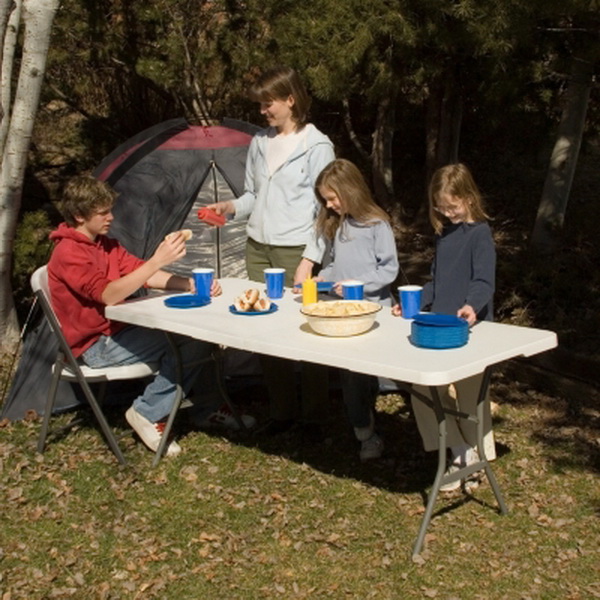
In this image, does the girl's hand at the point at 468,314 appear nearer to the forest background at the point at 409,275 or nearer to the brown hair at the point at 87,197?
the forest background at the point at 409,275

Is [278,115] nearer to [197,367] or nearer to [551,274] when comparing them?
[197,367]

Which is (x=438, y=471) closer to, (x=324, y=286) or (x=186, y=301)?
(x=324, y=286)

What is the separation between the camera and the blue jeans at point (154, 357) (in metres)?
4.79

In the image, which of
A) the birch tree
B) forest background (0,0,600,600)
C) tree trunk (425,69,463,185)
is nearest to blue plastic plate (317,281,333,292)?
forest background (0,0,600,600)

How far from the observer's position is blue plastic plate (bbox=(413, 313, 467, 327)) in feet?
11.9

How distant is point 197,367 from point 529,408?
1.92 meters

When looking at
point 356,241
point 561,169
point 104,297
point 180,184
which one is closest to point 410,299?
point 356,241

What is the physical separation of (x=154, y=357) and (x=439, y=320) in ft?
5.58

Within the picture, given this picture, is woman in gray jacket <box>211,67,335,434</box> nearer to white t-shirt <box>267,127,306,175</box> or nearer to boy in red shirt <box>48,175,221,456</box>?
white t-shirt <box>267,127,306,175</box>

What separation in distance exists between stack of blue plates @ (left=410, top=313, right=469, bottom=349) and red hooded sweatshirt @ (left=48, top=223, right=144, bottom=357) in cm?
165

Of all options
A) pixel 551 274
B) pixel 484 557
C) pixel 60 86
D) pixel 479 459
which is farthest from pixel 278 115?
pixel 60 86

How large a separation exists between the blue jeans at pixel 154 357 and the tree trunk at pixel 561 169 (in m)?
3.41

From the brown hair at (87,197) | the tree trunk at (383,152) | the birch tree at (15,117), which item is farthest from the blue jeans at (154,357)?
the tree trunk at (383,152)

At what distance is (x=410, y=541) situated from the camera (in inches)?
158
